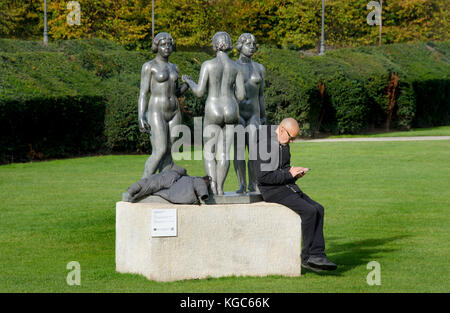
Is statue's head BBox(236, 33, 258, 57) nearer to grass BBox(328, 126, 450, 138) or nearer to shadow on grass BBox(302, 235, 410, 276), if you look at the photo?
shadow on grass BBox(302, 235, 410, 276)

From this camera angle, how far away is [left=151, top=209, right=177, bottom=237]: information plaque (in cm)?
833

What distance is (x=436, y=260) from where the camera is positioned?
993 cm

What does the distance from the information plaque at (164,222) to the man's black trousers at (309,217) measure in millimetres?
1179

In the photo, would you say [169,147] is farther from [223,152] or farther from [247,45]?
[247,45]

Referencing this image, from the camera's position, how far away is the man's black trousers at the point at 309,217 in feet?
28.6

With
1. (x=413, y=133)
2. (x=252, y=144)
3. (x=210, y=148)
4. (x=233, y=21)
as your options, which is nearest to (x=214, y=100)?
(x=210, y=148)

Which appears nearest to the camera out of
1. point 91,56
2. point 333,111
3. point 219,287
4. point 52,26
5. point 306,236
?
point 219,287

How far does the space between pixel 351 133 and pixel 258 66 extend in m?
21.9

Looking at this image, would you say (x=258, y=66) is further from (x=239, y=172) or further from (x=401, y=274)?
(x=401, y=274)

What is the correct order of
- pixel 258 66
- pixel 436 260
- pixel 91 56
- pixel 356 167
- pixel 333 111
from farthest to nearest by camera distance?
pixel 333 111 → pixel 91 56 → pixel 356 167 → pixel 258 66 → pixel 436 260

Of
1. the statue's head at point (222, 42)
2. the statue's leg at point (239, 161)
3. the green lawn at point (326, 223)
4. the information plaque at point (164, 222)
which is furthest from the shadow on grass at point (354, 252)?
the statue's head at point (222, 42)

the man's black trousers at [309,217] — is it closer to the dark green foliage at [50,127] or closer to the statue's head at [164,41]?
the statue's head at [164,41]

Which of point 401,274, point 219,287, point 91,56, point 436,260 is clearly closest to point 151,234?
point 219,287

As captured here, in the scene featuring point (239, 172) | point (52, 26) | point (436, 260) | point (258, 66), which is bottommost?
point (436, 260)
